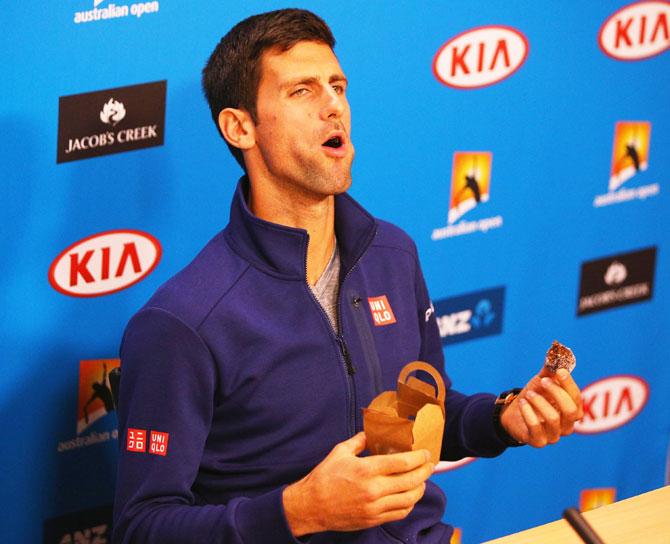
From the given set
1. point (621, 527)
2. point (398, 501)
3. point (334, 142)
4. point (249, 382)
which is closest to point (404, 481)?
point (398, 501)

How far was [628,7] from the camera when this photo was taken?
3.00 meters

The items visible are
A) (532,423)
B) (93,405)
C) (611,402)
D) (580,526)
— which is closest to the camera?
(580,526)

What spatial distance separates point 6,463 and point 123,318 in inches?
14.3

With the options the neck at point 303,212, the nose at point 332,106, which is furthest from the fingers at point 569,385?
the nose at point 332,106

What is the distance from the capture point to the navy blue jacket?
192cm

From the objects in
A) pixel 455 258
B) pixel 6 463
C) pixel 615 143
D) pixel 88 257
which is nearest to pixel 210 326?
pixel 88 257

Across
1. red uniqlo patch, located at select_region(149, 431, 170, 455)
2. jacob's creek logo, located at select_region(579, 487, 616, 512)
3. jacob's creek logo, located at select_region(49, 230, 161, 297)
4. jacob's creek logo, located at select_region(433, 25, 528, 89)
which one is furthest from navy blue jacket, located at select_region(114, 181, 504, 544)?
jacob's creek logo, located at select_region(579, 487, 616, 512)

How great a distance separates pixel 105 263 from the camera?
2.37 meters

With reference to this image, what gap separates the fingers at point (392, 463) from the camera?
5.58ft

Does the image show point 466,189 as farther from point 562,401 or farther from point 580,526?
point 580,526

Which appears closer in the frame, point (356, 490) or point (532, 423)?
point (356, 490)

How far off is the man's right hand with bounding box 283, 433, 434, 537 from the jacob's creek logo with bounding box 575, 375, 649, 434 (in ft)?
5.22

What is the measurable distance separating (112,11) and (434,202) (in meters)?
0.94

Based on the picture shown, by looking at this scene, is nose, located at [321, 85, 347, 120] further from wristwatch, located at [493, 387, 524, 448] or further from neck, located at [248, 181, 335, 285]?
wristwatch, located at [493, 387, 524, 448]
